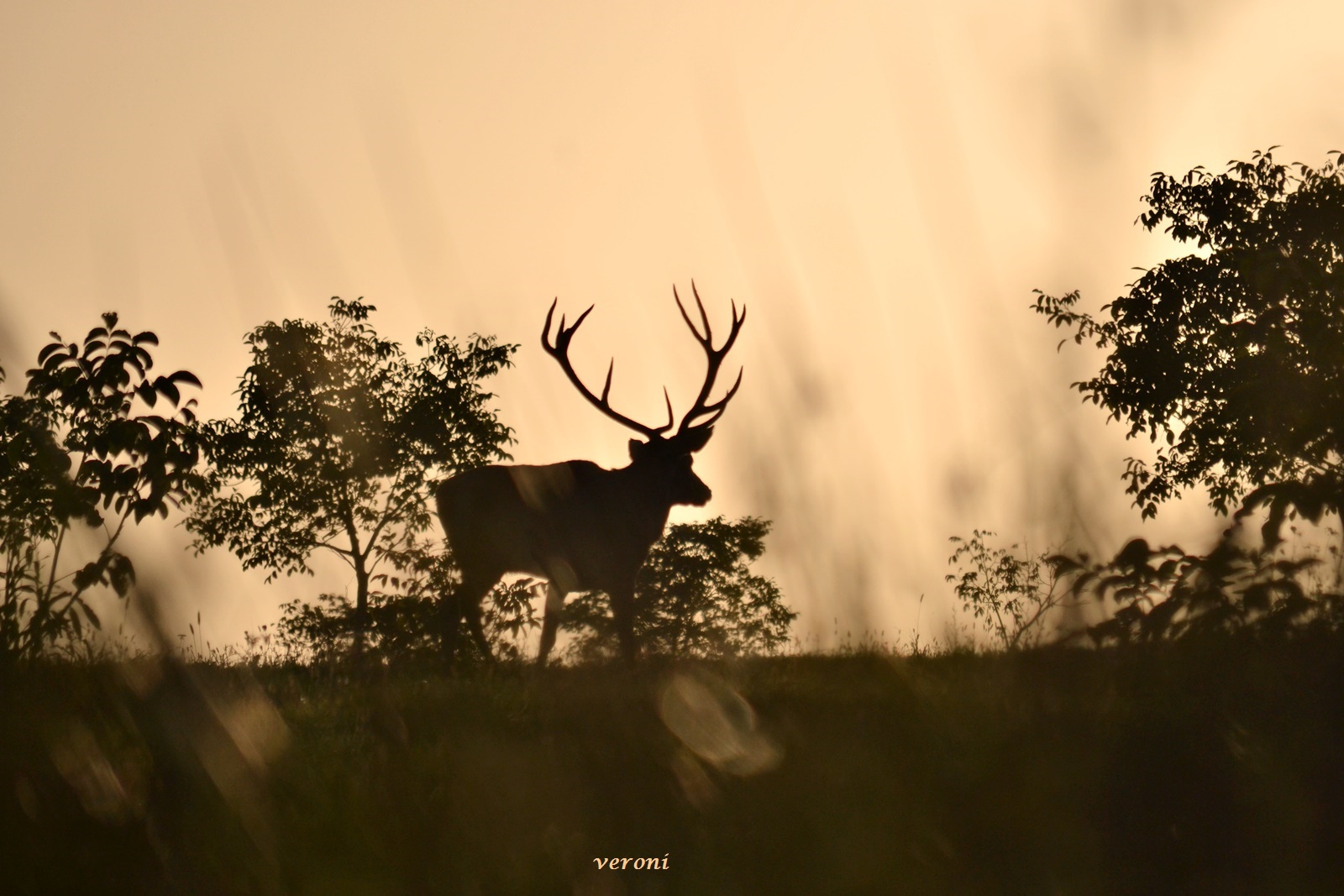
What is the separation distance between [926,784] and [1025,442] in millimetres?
2264

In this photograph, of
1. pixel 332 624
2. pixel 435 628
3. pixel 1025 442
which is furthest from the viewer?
pixel 332 624

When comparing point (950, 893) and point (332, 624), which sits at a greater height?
point (332, 624)

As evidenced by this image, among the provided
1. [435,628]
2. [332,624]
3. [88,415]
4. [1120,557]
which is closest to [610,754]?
[1120,557]

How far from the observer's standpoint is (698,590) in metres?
19.6

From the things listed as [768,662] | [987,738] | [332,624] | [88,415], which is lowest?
[987,738]

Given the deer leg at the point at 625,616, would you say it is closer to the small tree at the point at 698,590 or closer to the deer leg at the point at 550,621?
the deer leg at the point at 550,621

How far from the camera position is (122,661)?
A: 17.0 ft

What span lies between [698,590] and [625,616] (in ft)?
31.4

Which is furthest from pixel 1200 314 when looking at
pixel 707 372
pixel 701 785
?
pixel 701 785

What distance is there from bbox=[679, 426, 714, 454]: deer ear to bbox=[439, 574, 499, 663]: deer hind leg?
7.42 ft

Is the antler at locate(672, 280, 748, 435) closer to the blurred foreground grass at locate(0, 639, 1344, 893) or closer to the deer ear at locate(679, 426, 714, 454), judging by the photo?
the deer ear at locate(679, 426, 714, 454)

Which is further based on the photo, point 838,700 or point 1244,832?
point 838,700

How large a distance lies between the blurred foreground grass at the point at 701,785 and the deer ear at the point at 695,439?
6271 mm

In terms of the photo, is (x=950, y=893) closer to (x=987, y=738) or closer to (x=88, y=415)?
(x=987, y=738)
